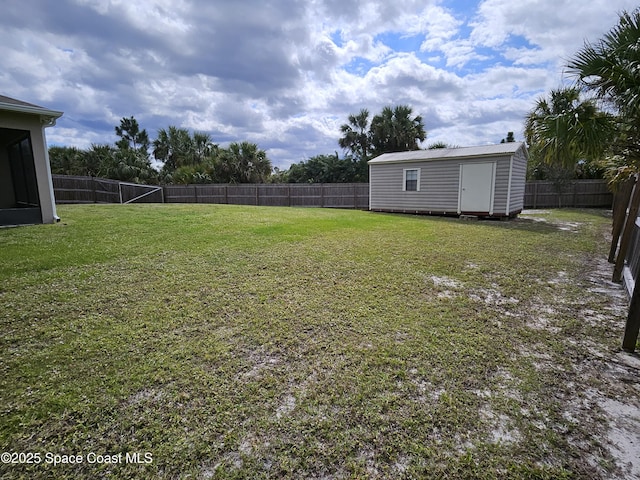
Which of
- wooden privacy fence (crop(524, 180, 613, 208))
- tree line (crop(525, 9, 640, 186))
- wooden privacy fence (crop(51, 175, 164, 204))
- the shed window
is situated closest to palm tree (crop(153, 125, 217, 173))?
wooden privacy fence (crop(51, 175, 164, 204))

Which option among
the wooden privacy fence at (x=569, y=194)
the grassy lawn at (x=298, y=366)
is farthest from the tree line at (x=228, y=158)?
the grassy lawn at (x=298, y=366)

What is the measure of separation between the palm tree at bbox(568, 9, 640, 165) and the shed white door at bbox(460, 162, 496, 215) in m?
5.76

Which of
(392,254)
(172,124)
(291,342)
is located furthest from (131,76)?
(291,342)

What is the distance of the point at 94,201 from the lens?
1431 cm

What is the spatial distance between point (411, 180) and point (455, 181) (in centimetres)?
173

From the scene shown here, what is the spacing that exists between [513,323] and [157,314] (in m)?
3.55

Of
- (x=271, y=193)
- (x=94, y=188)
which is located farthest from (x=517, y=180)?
(x=94, y=188)

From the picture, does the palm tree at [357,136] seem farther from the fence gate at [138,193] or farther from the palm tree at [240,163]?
the fence gate at [138,193]

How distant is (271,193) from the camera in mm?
17609

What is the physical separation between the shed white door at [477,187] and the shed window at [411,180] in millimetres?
1671

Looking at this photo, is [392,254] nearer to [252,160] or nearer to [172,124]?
[252,160]

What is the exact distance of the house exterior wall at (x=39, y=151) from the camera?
644 cm

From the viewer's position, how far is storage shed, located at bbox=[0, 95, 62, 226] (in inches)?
252

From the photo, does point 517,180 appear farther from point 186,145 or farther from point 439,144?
point 186,145
